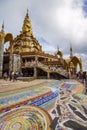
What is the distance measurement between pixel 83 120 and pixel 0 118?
4.39 m

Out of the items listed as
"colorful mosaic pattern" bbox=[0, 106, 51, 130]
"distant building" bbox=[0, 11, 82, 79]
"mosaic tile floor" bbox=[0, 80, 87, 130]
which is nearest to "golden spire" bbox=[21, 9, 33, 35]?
"distant building" bbox=[0, 11, 82, 79]

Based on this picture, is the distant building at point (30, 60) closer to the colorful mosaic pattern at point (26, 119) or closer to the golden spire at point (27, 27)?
the golden spire at point (27, 27)

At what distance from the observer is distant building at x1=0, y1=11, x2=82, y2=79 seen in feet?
83.4

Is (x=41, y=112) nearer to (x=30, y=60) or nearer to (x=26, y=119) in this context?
(x=26, y=119)

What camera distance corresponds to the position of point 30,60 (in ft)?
112

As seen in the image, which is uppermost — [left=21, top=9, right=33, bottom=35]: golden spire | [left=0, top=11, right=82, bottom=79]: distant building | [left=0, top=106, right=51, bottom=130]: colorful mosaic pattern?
[left=21, top=9, right=33, bottom=35]: golden spire

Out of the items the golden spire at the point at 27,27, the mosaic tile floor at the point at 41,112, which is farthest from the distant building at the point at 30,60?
the mosaic tile floor at the point at 41,112

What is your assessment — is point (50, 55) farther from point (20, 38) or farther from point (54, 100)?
point (54, 100)

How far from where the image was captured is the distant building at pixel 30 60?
83.4 ft

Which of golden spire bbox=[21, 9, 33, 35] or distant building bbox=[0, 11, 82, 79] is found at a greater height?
golden spire bbox=[21, 9, 33, 35]

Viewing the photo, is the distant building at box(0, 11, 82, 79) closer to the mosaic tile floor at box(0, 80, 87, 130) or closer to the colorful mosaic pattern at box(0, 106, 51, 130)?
the mosaic tile floor at box(0, 80, 87, 130)

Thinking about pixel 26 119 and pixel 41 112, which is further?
pixel 41 112

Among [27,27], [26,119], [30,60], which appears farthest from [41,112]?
[27,27]

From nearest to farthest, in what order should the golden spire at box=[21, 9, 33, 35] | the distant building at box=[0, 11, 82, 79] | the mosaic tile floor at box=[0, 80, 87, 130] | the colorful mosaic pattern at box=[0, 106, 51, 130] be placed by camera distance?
the colorful mosaic pattern at box=[0, 106, 51, 130] → the mosaic tile floor at box=[0, 80, 87, 130] → the distant building at box=[0, 11, 82, 79] → the golden spire at box=[21, 9, 33, 35]
